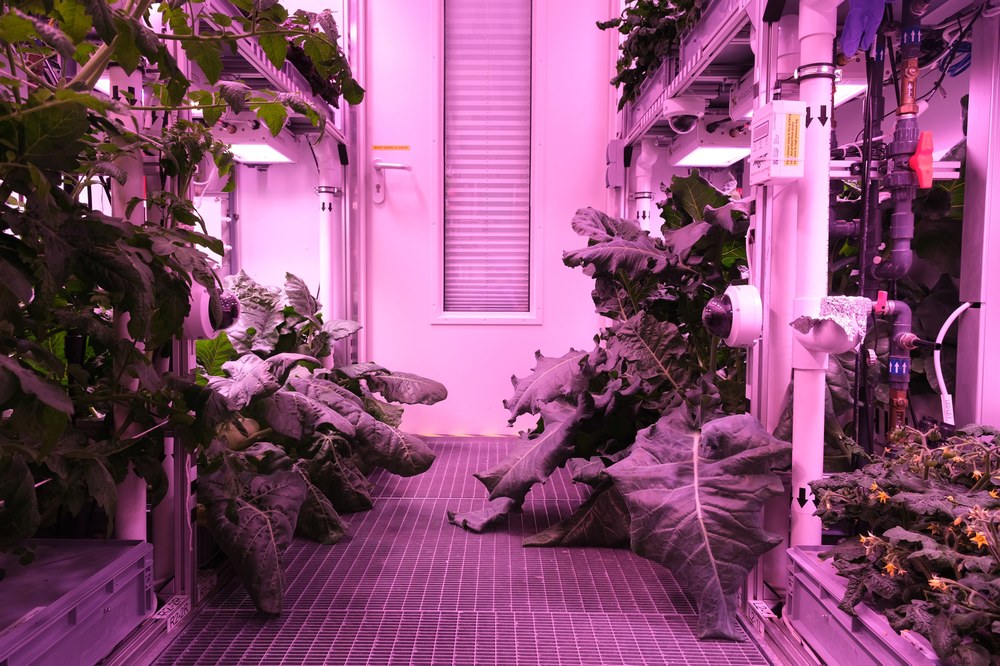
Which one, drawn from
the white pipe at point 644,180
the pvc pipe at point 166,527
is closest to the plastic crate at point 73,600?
the pvc pipe at point 166,527

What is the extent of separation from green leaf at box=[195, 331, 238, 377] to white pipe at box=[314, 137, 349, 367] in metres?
1.07

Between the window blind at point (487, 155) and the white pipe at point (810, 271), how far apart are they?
2839 millimetres

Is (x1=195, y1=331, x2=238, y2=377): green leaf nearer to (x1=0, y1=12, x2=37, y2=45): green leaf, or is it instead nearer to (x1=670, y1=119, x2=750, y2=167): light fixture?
(x1=0, y1=12, x2=37, y2=45): green leaf

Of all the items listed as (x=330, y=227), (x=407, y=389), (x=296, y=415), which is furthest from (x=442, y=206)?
(x=296, y=415)

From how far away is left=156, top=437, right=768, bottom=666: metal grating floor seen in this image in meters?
1.78

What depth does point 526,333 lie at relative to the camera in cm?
456

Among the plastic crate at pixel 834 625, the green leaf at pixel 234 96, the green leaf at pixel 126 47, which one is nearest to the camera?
the green leaf at pixel 126 47

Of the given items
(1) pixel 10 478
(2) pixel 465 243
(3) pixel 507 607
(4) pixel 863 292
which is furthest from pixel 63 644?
(2) pixel 465 243

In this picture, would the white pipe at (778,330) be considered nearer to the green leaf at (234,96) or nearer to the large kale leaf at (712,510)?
the large kale leaf at (712,510)

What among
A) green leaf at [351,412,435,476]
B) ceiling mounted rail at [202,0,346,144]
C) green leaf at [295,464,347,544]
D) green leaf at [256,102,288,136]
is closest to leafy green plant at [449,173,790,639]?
green leaf at [351,412,435,476]

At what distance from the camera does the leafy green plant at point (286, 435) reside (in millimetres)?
1991

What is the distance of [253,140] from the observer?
3.30 m

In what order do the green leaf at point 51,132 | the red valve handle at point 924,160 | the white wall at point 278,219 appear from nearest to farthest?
1. the green leaf at point 51,132
2. the red valve handle at point 924,160
3. the white wall at point 278,219

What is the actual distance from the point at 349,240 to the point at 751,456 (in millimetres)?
3238
